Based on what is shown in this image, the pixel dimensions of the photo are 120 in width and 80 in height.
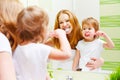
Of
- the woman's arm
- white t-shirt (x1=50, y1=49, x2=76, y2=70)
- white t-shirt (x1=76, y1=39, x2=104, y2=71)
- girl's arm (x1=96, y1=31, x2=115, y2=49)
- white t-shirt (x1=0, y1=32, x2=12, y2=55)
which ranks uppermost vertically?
white t-shirt (x1=0, y1=32, x2=12, y2=55)

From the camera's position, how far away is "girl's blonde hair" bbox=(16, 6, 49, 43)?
3.31ft

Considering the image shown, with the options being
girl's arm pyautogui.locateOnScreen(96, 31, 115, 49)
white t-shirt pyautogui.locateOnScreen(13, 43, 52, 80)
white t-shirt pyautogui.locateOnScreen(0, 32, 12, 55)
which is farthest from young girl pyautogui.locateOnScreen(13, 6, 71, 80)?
girl's arm pyautogui.locateOnScreen(96, 31, 115, 49)

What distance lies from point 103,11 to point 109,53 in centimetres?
28

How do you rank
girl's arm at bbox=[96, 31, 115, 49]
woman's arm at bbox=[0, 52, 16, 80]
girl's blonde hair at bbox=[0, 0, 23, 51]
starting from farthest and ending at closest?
girl's arm at bbox=[96, 31, 115, 49] → girl's blonde hair at bbox=[0, 0, 23, 51] → woman's arm at bbox=[0, 52, 16, 80]

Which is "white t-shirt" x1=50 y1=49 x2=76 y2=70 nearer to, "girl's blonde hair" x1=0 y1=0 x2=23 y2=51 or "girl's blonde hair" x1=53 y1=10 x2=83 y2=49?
"girl's blonde hair" x1=53 y1=10 x2=83 y2=49

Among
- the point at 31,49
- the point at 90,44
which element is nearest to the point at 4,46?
the point at 31,49

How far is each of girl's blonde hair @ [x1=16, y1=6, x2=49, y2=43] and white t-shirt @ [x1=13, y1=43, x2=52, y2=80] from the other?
0.12ft

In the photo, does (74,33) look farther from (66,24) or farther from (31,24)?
(31,24)

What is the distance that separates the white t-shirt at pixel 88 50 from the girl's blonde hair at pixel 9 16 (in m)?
0.73

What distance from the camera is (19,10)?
3.43ft

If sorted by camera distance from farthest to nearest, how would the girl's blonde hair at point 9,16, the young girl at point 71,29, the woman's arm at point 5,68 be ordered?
the young girl at point 71,29
the girl's blonde hair at point 9,16
the woman's arm at point 5,68

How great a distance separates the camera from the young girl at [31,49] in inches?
39.7

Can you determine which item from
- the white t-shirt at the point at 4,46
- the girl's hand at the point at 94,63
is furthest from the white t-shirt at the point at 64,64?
the white t-shirt at the point at 4,46

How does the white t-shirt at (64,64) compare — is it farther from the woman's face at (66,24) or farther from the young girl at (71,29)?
the woman's face at (66,24)
